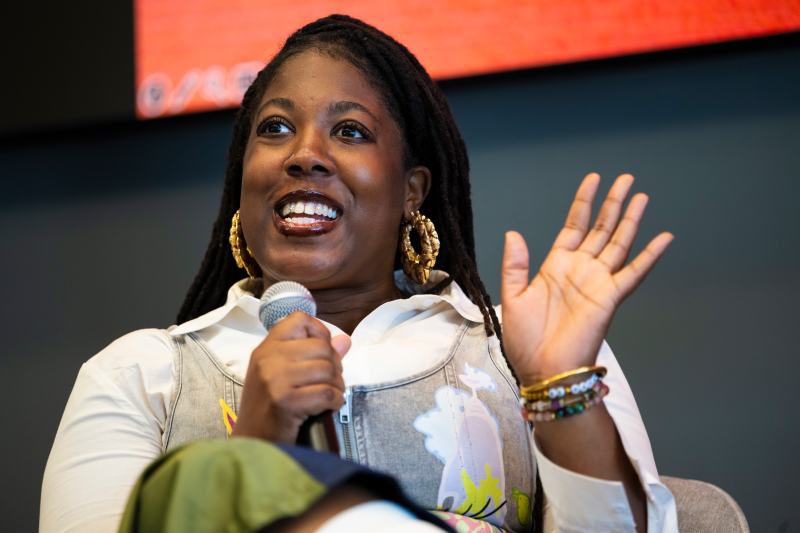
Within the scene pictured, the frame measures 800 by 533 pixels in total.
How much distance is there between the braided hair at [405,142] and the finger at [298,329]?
0.57 m

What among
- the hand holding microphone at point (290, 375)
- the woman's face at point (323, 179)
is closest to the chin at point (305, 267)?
the woman's face at point (323, 179)

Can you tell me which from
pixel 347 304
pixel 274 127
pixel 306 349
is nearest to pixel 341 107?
pixel 274 127

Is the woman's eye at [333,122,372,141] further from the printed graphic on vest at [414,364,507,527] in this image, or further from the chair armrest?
the chair armrest

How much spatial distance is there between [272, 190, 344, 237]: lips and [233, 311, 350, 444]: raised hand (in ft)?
1.34

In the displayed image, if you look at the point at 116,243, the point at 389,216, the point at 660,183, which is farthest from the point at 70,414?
the point at 660,183

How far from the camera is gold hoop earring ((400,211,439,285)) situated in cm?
175

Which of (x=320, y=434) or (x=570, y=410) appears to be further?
(x=570, y=410)

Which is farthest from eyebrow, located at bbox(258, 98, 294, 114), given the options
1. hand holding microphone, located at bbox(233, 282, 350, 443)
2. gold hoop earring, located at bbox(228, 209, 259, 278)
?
hand holding microphone, located at bbox(233, 282, 350, 443)

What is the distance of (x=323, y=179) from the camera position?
160cm

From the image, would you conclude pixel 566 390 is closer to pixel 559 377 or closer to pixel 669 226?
A: pixel 559 377

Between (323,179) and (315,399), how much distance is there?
56cm

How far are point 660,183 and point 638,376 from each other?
462mm

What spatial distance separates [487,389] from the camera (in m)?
1.54

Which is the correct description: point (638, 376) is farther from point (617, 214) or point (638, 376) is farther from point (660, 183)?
point (617, 214)
